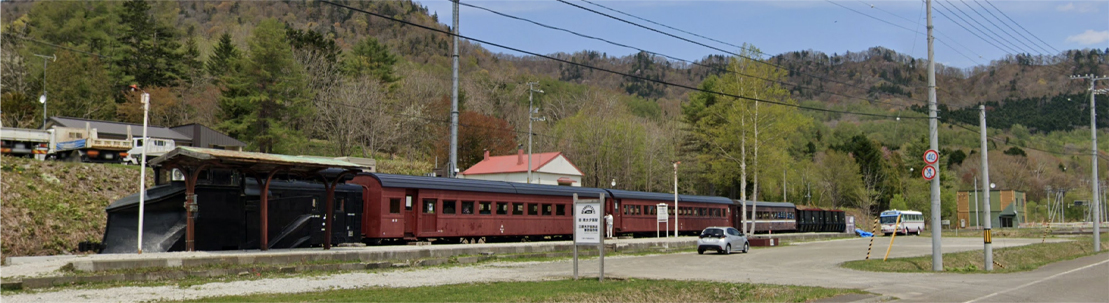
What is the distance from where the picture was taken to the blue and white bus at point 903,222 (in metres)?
63.7

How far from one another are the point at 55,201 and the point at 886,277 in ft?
90.1

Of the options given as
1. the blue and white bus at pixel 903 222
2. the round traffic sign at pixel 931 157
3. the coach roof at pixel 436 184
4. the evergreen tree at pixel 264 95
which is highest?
the evergreen tree at pixel 264 95

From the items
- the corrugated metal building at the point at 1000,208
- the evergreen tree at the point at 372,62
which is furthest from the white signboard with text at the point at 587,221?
the corrugated metal building at the point at 1000,208

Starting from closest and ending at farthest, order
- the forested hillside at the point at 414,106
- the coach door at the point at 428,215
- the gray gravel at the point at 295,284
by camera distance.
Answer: the gray gravel at the point at 295,284 → the coach door at the point at 428,215 → the forested hillside at the point at 414,106

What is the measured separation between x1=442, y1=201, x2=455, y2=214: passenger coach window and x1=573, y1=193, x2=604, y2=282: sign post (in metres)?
13.7

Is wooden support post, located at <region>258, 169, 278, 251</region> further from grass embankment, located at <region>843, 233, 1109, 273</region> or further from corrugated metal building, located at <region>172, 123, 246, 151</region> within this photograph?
corrugated metal building, located at <region>172, 123, 246, 151</region>

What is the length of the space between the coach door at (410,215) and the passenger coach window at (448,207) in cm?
145

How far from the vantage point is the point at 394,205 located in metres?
29.3

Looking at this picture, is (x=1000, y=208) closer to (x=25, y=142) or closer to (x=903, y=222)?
(x=903, y=222)

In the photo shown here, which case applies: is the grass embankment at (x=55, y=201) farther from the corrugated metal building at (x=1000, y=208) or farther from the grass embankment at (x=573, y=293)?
the corrugated metal building at (x=1000, y=208)

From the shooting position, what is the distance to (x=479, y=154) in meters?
77.8

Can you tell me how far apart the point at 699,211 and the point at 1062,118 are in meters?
133

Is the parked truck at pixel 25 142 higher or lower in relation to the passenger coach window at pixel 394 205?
higher

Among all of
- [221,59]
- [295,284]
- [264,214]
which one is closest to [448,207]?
[264,214]
